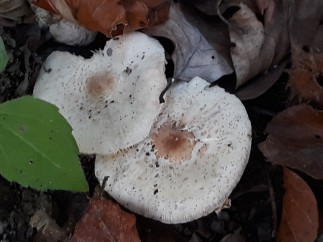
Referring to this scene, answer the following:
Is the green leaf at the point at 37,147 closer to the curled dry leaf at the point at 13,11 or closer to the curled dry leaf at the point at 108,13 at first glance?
the curled dry leaf at the point at 108,13

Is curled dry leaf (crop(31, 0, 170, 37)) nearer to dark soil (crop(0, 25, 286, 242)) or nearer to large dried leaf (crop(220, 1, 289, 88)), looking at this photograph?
dark soil (crop(0, 25, 286, 242))

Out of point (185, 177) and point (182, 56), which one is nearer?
point (185, 177)

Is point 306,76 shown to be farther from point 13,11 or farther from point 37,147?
point 13,11

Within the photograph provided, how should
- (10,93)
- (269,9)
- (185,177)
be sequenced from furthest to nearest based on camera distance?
(10,93), (269,9), (185,177)

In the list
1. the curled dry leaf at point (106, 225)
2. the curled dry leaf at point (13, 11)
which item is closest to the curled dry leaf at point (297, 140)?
the curled dry leaf at point (106, 225)

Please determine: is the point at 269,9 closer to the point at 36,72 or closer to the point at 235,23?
the point at 235,23

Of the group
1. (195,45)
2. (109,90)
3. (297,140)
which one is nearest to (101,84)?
(109,90)

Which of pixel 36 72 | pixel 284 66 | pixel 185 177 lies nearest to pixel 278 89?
Result: pixel 284 66
